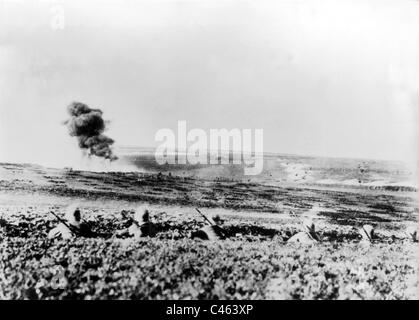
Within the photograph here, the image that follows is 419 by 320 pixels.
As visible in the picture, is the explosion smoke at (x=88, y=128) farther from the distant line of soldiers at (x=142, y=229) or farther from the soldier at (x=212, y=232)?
the soldier at (x=212, y=232)

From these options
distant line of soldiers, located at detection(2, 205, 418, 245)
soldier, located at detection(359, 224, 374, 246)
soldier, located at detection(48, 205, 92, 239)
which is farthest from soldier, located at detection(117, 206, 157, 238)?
soldier, located at detection(359, 224, 374, 246)

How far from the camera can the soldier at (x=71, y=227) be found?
5.15 metres

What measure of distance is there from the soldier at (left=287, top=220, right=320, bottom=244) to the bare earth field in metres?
0.07

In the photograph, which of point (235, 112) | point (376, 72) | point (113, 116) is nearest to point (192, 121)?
point (235, 112)

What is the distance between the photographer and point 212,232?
17.4 feet

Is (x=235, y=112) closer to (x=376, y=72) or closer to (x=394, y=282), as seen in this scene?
(x=376, y=72)

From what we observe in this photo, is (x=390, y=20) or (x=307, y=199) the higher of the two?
(x=390, y=20)

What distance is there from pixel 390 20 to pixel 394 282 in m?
2.96

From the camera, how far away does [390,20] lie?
18.1 feet

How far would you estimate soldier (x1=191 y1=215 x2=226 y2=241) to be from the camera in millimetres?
5273

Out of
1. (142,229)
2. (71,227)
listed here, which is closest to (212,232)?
(142,229)

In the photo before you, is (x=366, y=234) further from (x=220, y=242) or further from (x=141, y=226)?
(x=141, y=226)

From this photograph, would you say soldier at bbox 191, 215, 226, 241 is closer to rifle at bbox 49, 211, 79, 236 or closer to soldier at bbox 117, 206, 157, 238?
soldier at bbox 117, 206, 157, 238

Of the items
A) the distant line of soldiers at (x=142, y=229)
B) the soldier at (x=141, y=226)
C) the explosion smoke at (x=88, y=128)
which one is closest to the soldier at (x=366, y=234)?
the distant line of soldiers at (x=142, y=229)
